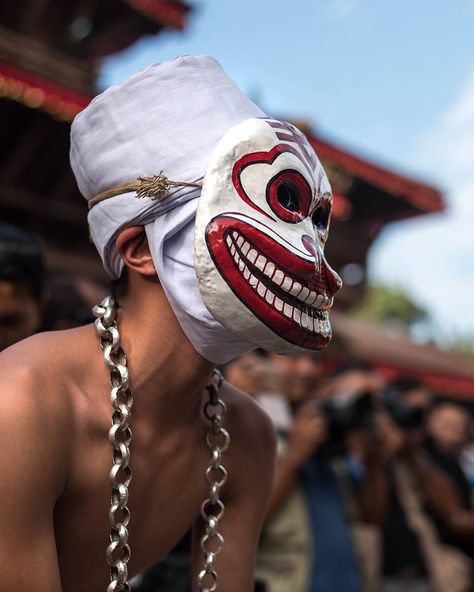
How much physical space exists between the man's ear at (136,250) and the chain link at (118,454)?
0.13 meters

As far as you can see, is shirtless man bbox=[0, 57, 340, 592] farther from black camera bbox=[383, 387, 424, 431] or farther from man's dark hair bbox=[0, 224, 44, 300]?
black camera bbox=[383, 387, 424, 431]

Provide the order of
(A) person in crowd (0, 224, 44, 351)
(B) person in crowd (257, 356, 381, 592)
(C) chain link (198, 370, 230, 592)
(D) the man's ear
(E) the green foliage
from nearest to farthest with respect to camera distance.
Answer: (D) the man's ear, (C) chain link (198, 370, 230, 592), (A) person in crowd (0, 224, 44, 351), (B) person in crowd (257, 356, 381, 592), (E) the green foliage

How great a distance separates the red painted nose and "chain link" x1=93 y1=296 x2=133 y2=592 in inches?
16.1

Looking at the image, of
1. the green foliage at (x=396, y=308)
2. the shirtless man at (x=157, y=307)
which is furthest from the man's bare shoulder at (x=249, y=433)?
the green foliage at (x=396, y=308)

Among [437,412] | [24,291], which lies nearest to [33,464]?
[24,291]

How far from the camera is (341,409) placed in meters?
2.91

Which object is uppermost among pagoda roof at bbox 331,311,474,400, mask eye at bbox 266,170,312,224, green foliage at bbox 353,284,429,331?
mask eye at bbox 266,170,312,224

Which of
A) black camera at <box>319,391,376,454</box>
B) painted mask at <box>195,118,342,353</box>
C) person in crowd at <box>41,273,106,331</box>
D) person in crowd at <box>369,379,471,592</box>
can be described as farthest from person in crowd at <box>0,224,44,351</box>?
person in crowd at <box>369,379,471,592</box>

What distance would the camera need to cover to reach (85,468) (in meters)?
1.35

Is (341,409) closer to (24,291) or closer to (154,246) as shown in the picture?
(24,291)

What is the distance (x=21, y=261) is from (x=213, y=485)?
40.7 inches

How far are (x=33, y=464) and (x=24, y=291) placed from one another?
1.13 meters

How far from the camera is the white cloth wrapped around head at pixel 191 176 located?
1.33m

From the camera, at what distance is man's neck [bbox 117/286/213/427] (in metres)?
1.46
